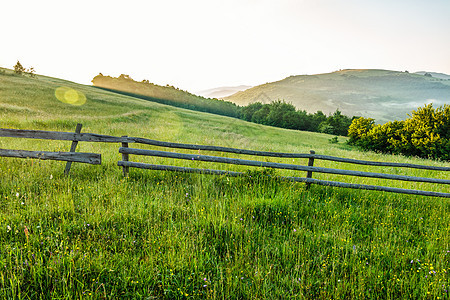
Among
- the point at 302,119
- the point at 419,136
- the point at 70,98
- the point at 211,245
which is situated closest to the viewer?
the point at 211,245

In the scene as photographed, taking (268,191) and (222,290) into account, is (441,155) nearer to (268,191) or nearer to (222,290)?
(268,191)

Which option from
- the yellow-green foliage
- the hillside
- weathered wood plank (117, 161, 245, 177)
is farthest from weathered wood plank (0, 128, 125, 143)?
the hillside

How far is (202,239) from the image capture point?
10.8 ft

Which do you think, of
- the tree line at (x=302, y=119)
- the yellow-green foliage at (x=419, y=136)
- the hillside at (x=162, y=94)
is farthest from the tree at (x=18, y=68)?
the yellow-green foliage at (x=419, y=136)

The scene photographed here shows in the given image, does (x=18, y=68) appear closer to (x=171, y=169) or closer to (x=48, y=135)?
(x=48, y=135)

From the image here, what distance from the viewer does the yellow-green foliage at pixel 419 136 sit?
62.7ft

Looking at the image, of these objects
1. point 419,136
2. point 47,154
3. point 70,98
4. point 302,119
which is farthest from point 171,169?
point 302,119

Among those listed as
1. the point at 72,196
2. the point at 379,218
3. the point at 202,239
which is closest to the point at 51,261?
the point at 202,239

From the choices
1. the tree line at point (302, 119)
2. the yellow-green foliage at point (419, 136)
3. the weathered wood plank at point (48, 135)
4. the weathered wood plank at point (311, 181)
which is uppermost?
the tree line at point (302, 119)

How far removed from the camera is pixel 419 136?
19.9 metres

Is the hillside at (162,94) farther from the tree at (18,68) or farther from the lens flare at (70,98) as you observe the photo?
the lens flare at (70,98)

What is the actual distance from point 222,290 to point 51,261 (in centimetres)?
200

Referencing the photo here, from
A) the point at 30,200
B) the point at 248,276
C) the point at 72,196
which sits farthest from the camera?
the point at 72,196

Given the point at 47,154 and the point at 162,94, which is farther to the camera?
the point at 162,94
